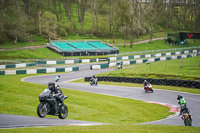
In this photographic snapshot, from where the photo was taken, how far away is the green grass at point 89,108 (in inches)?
547

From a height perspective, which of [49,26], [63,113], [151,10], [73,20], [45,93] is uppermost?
[151,10]

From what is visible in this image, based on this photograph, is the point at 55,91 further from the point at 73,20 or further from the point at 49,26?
the point at 73,20

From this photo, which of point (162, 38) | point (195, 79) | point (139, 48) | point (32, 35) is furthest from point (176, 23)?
point (195, 79)

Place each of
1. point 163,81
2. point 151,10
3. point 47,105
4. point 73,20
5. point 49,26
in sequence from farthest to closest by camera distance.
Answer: point 73,20 → point 151,10 → point 49,26 → point 163,81 → point 47,105

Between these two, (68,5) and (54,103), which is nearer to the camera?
(54,103)

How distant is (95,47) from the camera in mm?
70875

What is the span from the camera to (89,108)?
15742 mm

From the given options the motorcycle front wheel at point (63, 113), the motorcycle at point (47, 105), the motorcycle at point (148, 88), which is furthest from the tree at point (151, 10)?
the motorcycle at point (47, 105)

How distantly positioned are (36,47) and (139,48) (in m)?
29.6

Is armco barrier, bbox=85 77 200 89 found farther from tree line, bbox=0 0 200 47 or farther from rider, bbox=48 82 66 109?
tree line, bbox=0 0 200 47

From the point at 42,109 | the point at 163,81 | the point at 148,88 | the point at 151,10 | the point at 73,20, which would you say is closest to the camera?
the point at 42,109

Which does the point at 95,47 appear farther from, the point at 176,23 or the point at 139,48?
the point at 176,23

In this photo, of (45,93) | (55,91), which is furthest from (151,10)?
(45,93)

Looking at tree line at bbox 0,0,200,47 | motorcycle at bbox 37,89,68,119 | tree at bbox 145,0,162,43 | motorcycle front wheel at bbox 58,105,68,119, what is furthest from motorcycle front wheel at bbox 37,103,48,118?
tree at bbox 145,0,162,43
